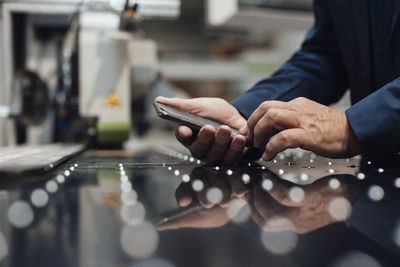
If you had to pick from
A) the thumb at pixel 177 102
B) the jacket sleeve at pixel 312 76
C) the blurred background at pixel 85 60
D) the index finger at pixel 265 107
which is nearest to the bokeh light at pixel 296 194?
the index finger at pixel 265 107

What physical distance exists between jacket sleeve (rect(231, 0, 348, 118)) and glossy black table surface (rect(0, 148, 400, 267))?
0.45m

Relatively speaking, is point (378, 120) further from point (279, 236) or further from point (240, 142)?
point (279, 236)

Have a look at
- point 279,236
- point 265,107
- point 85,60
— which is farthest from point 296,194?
point 85,60

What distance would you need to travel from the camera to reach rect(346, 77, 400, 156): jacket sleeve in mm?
664

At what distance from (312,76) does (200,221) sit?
873 mm

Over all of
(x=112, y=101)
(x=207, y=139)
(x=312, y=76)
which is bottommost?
A: (x=112, y=101)

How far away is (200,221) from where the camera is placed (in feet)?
1.13

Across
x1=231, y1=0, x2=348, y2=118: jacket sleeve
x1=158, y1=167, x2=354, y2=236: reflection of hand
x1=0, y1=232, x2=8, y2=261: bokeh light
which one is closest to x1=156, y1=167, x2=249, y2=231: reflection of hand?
x1=158, y1=167, x2=354, y2=236: reflection of hand

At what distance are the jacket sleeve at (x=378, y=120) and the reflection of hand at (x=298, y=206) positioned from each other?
17 centimetres

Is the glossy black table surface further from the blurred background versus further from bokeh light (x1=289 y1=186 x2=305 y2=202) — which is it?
the blurred background

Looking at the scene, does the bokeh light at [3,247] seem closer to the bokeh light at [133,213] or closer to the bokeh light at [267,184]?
the bokeh light at [133,213]

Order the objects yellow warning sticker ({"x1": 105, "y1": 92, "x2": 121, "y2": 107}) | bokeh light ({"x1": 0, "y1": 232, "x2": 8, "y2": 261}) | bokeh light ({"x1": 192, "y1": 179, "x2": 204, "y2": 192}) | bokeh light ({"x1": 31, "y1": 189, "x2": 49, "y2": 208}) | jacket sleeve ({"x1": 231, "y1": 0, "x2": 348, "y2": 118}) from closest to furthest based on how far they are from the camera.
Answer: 1. bokeh light ({"x1": 0, "y1": 232, "x2": 8, "y2": 261})
2. bokeh light ({"x1": 31, "y1": 189, "x2": 49, "y2": 208})
3. bokeh light ({"x1": 192, "y1": 179, "x2": 204, "y2": 192})
4. jacket sleeve ({"x1": 231, "y1": 0, "x2": 348, "y2": 118})
5. yellow warning sticker ({"x1": 105, "y1": 92, "x2": 121, "y2": 107})

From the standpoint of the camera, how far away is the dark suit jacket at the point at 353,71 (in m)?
0.67

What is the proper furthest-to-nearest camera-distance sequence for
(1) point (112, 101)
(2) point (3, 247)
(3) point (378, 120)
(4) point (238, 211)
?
(1) point (112, 101), (3) point (378, 120), (4) point (238, 211), (2) point (3, 247)
